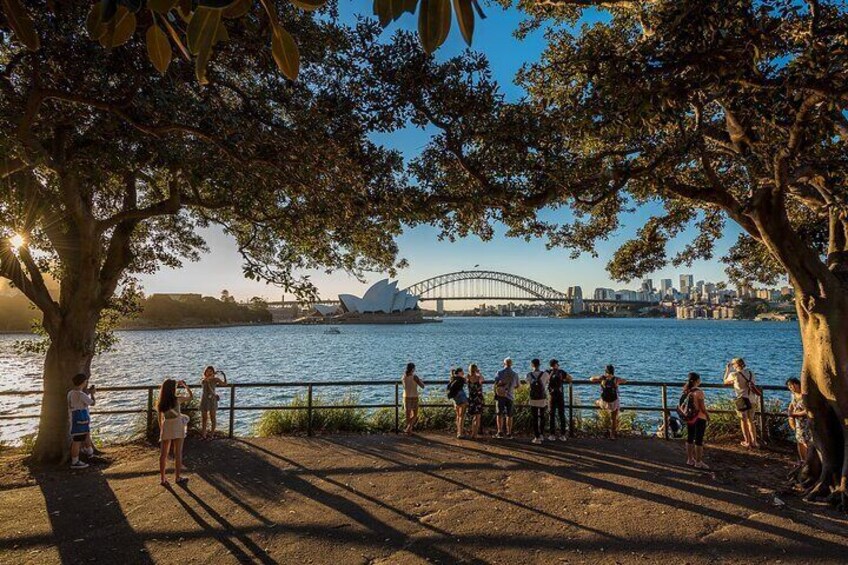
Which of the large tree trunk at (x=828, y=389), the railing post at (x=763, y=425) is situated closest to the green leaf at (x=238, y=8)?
the large tree trunk at (x=828, y=389)

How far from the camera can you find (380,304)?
435 ft

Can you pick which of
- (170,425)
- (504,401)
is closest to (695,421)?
(504,401)

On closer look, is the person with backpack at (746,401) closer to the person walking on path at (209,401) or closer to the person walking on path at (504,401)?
the person walking on path at (504,401)

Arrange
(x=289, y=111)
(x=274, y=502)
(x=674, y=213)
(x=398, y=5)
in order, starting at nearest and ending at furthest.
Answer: (x=398, y=5)
(x=274, y=502)
(x=289, y=111)
(x=674, y=213)

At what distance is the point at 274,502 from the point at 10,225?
5.84m

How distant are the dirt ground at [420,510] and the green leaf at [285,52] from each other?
15.6ft

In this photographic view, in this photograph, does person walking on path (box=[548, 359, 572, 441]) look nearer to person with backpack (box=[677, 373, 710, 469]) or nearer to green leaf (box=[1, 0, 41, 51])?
person with backpack (box=[677, 373, 710, 469])

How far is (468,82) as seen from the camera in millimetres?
7590

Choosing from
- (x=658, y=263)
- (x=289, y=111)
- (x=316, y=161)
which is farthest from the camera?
(x=658, y=263)

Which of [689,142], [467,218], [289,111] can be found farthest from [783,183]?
[289,111]

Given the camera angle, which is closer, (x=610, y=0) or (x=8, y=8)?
(x=8, y=8)

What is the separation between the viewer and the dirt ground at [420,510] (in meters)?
4.95

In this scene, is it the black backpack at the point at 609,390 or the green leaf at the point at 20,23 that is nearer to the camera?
the green leaf at the point at 20,23

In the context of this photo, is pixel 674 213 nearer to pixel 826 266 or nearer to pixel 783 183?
pixel 826 266
